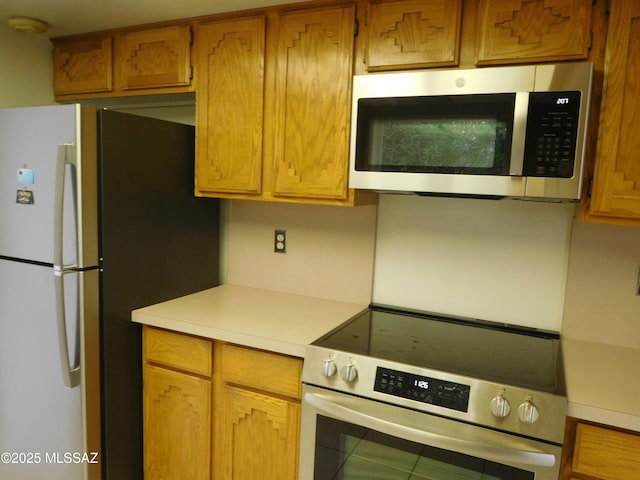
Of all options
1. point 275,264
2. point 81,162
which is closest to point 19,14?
point 81,162

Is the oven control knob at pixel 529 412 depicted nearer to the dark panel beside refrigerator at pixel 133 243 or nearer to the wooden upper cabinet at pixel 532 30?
the wooden upper cabinet at pixel 532 30

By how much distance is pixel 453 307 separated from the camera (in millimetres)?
1871

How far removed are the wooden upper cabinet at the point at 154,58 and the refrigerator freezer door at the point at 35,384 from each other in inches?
37.2

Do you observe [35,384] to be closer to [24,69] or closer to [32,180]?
[32,180]

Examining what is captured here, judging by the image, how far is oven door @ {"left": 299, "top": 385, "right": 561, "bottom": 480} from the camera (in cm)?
121

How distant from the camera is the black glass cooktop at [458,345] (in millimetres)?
1333

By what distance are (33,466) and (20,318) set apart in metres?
0.60

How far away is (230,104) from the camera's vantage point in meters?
1.89

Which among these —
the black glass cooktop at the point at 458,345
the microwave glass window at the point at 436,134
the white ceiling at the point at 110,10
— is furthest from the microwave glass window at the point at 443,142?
the white ceiling at the point at 110,10

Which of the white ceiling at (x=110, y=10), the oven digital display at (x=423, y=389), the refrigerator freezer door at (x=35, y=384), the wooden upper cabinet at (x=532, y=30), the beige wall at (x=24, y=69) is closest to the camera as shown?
the oven digital display at (x=423, y=389)

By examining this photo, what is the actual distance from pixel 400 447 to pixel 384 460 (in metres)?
0.08

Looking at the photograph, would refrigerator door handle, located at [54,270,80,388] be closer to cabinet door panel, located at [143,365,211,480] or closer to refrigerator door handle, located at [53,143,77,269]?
refrigerator door handle, located at [53,143,77,269]

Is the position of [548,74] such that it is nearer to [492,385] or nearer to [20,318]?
[492,385]

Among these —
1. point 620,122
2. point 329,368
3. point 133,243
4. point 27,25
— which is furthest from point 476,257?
point 27,25
